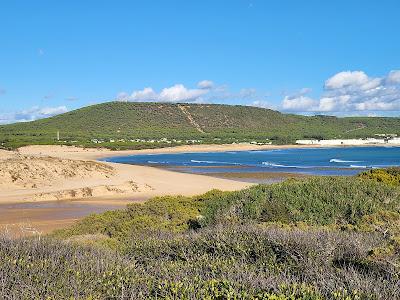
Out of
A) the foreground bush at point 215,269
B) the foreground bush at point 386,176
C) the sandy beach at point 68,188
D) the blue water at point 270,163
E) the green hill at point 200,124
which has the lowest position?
the blue water at point 270,163

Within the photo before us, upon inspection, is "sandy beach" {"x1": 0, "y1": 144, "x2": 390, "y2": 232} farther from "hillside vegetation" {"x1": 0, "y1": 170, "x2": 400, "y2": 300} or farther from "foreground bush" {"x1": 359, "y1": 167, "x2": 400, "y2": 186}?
"hillside vegetation" {"x1": 0, "y1": 170, "x2": 400, "y2": 300}

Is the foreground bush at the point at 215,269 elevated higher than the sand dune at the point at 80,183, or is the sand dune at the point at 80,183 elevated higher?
the foreground bush at the point at 215,269

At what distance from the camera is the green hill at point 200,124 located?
5377 inches

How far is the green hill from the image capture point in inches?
5377

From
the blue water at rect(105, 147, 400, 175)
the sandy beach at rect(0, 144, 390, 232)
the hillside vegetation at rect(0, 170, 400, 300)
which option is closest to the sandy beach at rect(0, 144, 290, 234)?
the sandy beach at rect(0, 144, 390, 232)

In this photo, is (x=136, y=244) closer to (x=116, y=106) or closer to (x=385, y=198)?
(x=385, y=198)

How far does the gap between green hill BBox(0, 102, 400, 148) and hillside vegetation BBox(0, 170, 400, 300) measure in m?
113

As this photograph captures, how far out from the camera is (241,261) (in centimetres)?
595

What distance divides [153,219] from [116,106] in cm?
16303

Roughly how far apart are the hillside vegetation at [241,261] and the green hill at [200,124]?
113 m

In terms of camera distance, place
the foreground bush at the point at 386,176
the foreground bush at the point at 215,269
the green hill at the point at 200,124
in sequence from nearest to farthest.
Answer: the foreground bush at the point at 215,269 → the foreground bush at the point at 386,176 → the green hill at the point at 200,124

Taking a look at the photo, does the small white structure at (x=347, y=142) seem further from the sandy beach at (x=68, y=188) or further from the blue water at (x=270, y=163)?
the sandy beach at (x=68, y=188)

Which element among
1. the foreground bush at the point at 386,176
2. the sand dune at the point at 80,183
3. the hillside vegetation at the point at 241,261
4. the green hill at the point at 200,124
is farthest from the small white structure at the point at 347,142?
the hillside vegetation at the point at 241,261

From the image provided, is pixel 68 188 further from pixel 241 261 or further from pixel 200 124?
pixel 200 124
